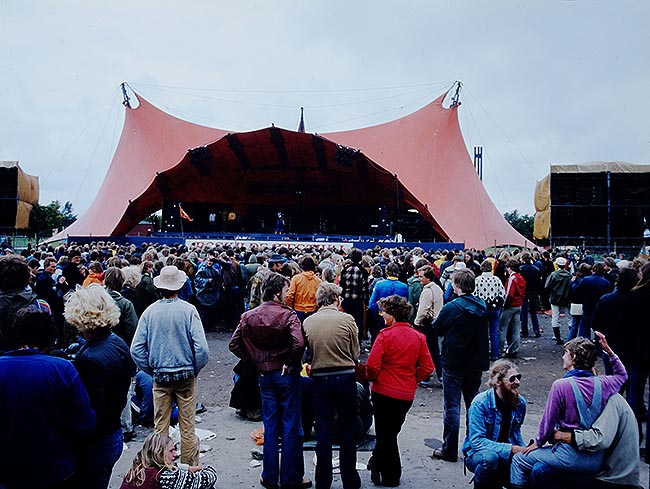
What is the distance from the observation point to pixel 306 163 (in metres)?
24.8

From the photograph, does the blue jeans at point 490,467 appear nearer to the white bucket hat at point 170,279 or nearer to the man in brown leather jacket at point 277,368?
the man in brown leather jacket at point 277,368

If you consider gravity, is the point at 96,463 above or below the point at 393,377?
below

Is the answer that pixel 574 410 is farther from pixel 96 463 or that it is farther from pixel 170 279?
pixel 170 279

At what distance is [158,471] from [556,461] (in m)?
1.82

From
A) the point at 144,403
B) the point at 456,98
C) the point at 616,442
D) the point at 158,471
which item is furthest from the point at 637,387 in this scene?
the point at 456,98

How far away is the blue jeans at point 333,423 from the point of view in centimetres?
311

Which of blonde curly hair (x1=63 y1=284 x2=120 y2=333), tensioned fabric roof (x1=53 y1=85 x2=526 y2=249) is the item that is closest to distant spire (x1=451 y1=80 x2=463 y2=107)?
tensioned fabric roof (x1=53 y1=85 x2=526 y2=249)

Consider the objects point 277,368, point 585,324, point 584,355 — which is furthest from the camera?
point 585,324

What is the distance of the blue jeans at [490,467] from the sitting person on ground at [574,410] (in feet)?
0.25

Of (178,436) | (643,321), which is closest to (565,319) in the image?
(643,321)

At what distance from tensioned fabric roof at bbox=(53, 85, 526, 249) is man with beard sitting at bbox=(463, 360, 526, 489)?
15226 mm

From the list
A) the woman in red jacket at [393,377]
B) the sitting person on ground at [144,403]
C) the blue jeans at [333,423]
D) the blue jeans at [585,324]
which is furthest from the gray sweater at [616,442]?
the blue jeans at [585,324]

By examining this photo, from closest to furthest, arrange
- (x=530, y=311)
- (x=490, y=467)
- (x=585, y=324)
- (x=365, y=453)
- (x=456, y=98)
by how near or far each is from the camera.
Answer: (x=490, y=467)
(x=365, y=453)
(x=585, y=324)
(x=530, y=311)
(x=456, y=98)

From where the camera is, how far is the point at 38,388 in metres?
1.94
